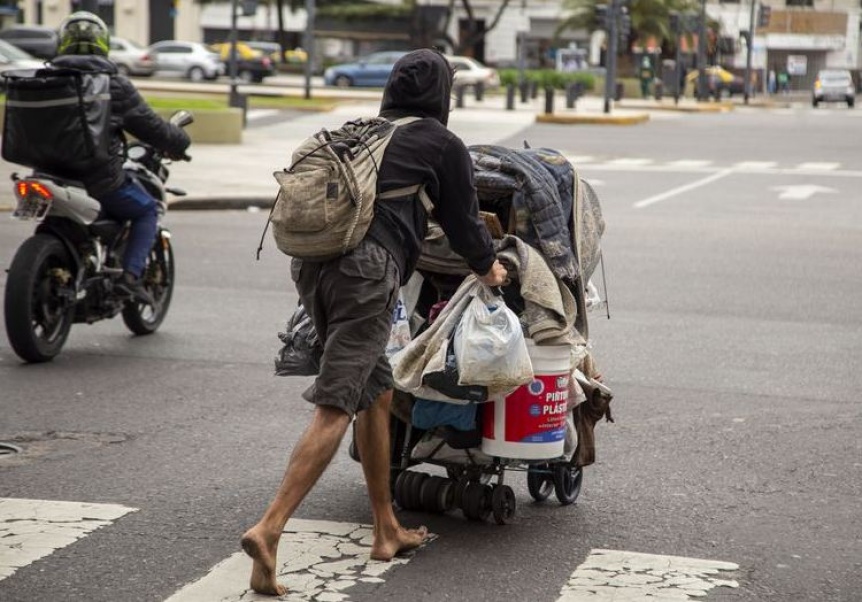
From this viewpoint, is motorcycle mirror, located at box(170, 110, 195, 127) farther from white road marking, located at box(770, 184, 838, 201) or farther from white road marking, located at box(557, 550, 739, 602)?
white road marking, located at box(770, 184, 838, 201)

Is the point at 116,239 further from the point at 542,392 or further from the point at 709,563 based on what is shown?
the point at 709,563

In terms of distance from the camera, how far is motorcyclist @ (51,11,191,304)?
881 cm

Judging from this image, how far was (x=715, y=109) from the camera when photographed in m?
A: 51.8

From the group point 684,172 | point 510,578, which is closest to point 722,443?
point 510,578

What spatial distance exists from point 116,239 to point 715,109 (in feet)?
146

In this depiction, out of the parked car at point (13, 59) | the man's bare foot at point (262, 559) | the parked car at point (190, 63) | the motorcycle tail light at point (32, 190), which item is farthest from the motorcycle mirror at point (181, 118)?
the parked car at point (190, 63)

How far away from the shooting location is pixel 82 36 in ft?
29.5

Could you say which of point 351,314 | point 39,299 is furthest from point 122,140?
point 351,314

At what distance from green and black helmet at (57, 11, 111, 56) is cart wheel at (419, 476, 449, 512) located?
13.9 feet

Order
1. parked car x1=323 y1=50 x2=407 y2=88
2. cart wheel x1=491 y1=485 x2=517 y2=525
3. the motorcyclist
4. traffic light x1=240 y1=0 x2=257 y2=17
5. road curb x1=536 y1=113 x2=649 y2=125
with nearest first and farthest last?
cart wheel x1=491 y1=485 x2=517 y2=525
the motorcyclist
traffic light x1=240 y1=0 x2=257 y2=17
road curb x1=536 y1=113 x2=649 y2=125
parked car x1=323 y1=50 x2=407 y2=88

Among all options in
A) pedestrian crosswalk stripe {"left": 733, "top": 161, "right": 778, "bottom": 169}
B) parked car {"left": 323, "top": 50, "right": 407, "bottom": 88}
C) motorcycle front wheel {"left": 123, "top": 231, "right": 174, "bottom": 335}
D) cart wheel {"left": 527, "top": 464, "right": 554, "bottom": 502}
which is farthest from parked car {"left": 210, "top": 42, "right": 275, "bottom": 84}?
cart wheel {"left": 527, "top": 464, "right": 554, "bottom": 502}

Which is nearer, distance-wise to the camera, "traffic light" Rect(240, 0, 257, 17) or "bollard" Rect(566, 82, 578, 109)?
"traffic light" Rect(240, 0, 257, 17)

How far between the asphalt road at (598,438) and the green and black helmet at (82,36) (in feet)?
5.77

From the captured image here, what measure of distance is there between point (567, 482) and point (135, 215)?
4.00 m
